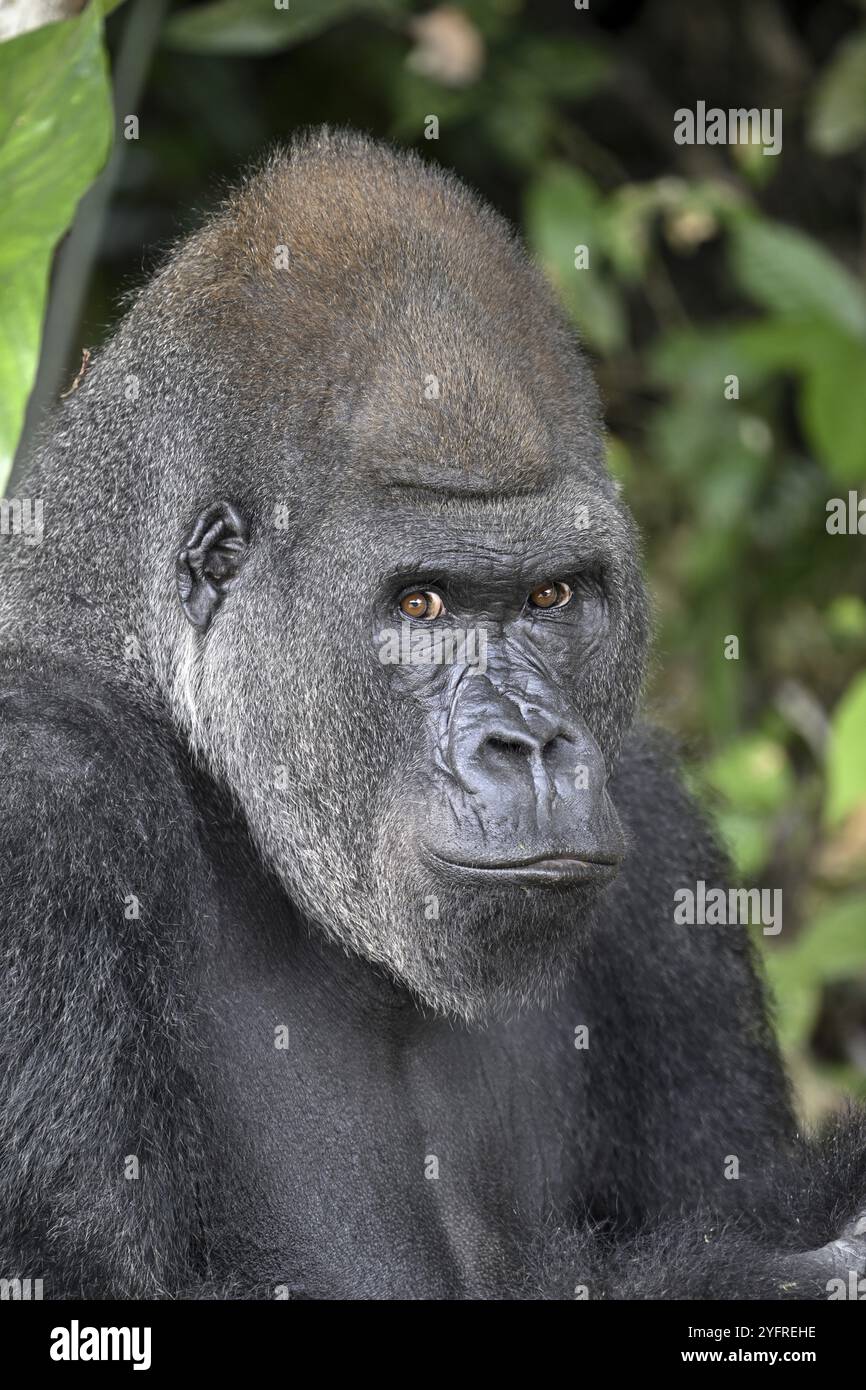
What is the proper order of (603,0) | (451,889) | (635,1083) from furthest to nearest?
(603,0) → (635,1083) → (451,889)

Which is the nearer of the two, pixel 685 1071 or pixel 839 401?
pixel 685 1071

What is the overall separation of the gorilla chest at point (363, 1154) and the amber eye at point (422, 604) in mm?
887

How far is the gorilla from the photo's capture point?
130 inches

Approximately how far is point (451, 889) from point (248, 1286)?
911 mm

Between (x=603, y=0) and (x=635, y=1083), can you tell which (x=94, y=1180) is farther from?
(x=603, y=0)

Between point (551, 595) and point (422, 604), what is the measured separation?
0.30 m

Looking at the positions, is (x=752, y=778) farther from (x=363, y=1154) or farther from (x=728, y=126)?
(x=363, y=1154)

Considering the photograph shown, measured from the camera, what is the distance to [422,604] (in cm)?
354

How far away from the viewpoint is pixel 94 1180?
3178 mm

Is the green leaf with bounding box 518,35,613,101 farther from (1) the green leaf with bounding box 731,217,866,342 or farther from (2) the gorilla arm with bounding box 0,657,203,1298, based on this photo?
(2) the gorilla arm with bounding box 0,657,203,1298

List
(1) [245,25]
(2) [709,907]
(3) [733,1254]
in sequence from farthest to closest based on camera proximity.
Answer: (1) [245,25] < (2) [709,907] < (3) [733,1254]

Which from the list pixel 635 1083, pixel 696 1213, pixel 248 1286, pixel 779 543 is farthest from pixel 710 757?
pixel 248 1286
